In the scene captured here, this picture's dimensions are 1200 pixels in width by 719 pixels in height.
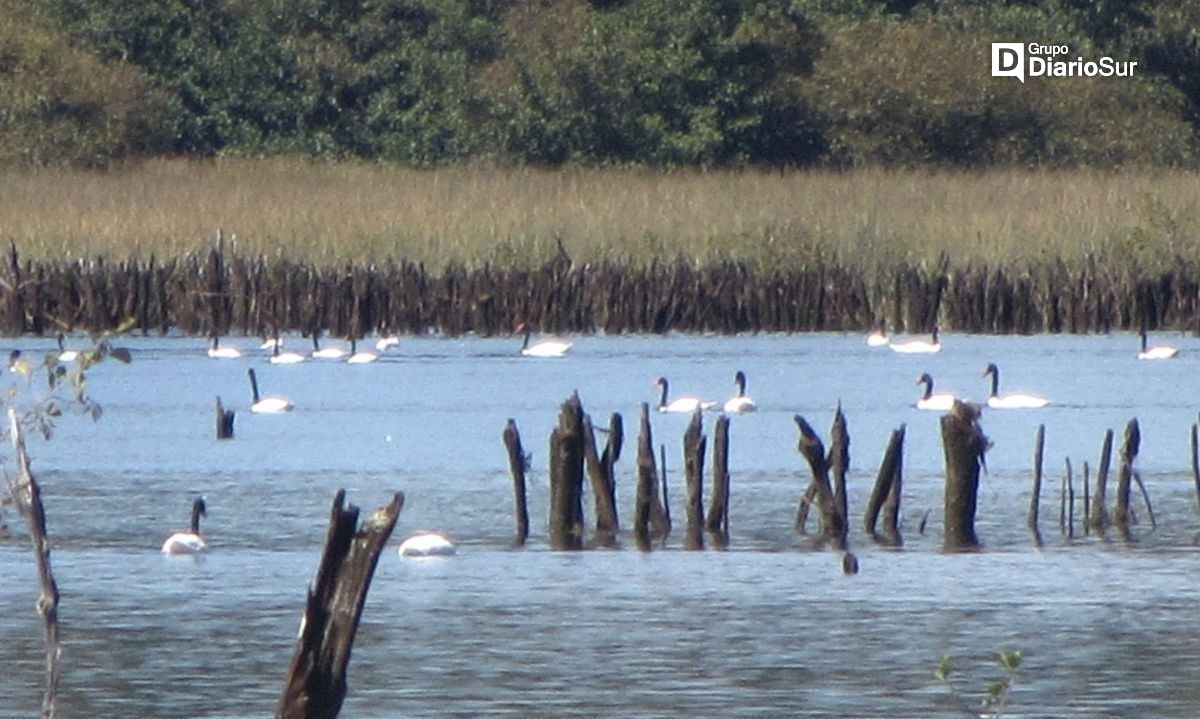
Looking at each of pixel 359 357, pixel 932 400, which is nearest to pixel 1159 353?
pixel 932 400

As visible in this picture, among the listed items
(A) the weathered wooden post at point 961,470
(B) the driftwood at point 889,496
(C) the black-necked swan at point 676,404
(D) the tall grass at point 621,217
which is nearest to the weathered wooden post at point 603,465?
(B) the driftwood at point 889,496

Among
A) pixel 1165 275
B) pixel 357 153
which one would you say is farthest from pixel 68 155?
pixel 1165 275

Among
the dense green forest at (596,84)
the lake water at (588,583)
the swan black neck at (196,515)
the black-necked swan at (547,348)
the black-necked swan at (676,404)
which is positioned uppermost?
the dense green forest at (596,84)

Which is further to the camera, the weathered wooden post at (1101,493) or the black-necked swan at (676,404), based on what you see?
the black-necked swan at (676,404)

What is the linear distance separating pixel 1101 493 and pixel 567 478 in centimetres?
270

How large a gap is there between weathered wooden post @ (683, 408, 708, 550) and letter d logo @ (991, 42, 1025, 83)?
2799cm

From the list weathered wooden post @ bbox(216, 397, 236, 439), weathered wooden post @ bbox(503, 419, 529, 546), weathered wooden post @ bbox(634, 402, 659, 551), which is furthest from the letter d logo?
weathered wooden post @ bbox(634, 402, 659, 551)

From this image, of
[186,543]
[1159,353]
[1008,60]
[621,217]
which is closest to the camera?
[186,543]

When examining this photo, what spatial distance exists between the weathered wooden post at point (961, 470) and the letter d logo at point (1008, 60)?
27.5 meters

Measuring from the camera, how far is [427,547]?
49.4 ft

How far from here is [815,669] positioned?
11695 millimetres

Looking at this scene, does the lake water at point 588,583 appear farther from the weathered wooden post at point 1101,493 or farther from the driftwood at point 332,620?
the driftwood at point 332,620

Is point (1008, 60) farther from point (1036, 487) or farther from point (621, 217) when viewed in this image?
point (1036, 487)

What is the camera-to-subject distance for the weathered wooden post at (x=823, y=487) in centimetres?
1419
